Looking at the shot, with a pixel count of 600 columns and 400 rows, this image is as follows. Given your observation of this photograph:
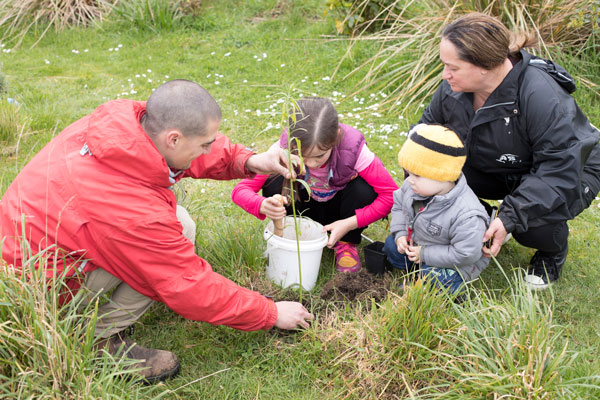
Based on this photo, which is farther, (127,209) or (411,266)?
(411,266)

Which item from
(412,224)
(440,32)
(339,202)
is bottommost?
(339,202)

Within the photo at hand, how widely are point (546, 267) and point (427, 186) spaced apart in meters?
0.95

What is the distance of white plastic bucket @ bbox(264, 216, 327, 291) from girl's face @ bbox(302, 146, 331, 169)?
323 mm

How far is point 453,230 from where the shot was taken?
2.89m

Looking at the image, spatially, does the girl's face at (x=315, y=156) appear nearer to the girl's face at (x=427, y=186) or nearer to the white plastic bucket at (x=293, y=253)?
the white plastic bucket at (x=293, y=253)

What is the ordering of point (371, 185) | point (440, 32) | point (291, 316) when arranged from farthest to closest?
point (440, 32) < point (371, 185) < point (291, 316)

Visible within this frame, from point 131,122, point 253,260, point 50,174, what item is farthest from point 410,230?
point 50,174

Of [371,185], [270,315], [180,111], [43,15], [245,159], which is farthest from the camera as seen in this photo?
[43,15]

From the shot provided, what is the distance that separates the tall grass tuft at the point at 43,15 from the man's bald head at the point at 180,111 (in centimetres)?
601

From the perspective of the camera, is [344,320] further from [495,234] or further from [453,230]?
[495,234]

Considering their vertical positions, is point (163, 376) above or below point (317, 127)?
below

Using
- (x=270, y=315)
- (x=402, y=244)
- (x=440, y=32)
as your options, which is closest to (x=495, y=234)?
(x=402, y=244)

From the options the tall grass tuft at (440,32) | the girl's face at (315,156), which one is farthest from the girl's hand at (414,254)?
the tall grass tuft at (440,32)

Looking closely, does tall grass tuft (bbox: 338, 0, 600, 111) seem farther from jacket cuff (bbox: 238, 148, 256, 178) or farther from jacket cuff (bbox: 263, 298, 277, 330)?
jacket cuff (bbox: 263, 298, 277, 330)
